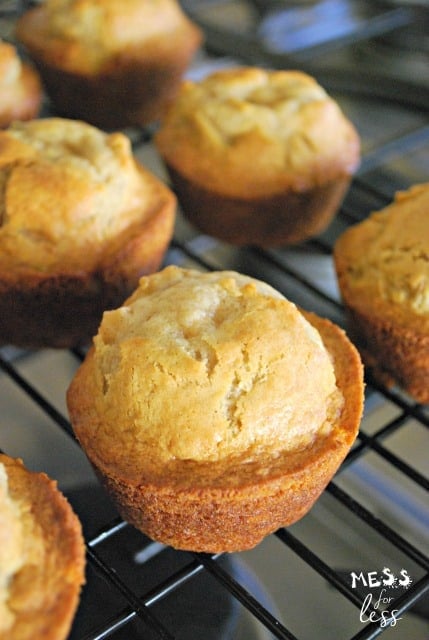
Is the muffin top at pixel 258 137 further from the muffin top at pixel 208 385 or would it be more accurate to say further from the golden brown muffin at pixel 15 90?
the muffin top at pixel 208 385

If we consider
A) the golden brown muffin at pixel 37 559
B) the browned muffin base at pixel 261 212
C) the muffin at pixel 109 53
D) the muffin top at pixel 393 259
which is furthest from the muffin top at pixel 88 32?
the golden brown muffin at pixel 37 559

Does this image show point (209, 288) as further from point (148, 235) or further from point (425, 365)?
point (425, 365)

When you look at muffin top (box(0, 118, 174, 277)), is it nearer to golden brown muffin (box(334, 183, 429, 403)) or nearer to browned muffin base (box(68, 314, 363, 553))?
browned muffin base (box(68, 314, 363, 553))

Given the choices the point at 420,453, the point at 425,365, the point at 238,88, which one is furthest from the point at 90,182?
the point at 420,453

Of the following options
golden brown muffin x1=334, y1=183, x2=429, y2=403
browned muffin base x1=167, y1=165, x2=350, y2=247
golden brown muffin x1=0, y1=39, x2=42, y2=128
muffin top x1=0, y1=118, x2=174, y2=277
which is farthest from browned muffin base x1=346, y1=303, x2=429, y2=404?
golden brown muffin x1=0, y1=39, x2=42, y2=128

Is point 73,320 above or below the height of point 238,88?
below

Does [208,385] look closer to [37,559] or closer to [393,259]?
[37,559]
